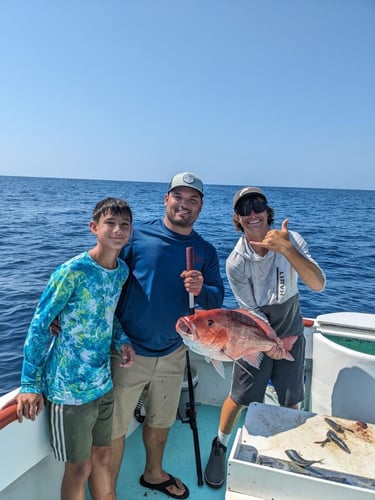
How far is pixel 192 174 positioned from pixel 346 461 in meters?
2.10

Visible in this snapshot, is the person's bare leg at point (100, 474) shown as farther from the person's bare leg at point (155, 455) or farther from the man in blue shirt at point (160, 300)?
the person's bare leg at point (155, 455)

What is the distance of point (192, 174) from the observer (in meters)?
2.88

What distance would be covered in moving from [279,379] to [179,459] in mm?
1278

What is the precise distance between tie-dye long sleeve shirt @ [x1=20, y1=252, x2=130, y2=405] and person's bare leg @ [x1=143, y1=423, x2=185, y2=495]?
0.83 metres

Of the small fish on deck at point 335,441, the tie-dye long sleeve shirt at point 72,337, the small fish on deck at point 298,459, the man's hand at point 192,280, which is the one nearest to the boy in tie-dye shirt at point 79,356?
the tie-dye long sleeve shirt at point 72,337

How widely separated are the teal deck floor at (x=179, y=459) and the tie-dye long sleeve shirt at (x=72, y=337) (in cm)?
127

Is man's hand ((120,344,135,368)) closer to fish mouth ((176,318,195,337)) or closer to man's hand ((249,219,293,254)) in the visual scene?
fish mouth ((176,318,195,337))

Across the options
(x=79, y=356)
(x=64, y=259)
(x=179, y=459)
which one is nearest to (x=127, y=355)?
(x=79, y=356)

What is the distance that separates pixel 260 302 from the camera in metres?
3.03

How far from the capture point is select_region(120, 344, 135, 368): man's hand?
258 centimetres

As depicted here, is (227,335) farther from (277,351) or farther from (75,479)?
(75,479)

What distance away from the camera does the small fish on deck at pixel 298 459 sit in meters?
2.10

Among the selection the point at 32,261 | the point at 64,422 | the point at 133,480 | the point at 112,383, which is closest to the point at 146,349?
the point at 112,383

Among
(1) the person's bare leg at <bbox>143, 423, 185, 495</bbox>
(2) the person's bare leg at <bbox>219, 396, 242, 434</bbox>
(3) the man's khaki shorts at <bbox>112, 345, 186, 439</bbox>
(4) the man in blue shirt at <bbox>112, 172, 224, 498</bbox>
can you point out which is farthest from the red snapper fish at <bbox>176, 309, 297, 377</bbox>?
(1) the person's bare leg at <bbox>143, 423, 185, 495</bbox>
